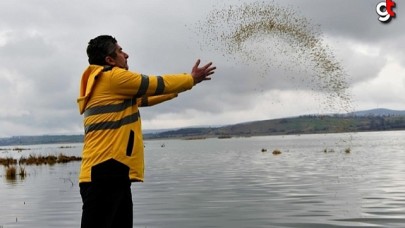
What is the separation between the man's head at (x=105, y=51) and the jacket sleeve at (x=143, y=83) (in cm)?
25

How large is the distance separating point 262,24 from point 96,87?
1474 cm

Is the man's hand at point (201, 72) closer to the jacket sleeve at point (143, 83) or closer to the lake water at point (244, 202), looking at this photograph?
the jacket sleeve at point (143, 83)

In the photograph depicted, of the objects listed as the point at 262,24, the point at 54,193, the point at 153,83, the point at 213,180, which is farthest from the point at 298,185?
the point at 153,83

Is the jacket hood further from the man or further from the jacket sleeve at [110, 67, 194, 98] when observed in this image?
the jacket sleeve at [110, 67, 194, 98]

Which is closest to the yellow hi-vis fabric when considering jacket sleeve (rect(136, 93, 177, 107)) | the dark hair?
→ the dark hair

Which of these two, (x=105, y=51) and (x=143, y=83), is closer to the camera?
Result: (x=143, y=83)

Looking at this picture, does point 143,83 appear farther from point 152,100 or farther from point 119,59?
point 152,100

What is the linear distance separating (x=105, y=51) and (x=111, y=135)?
3.51 feet

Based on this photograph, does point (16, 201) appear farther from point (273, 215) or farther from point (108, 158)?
point (108, 158)

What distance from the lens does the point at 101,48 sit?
5855 millimetres

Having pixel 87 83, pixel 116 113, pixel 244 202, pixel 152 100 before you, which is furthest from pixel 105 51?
pixel 244 202

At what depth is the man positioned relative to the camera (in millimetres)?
5559

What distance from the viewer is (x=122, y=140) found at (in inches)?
219

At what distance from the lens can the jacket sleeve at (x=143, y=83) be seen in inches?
219
